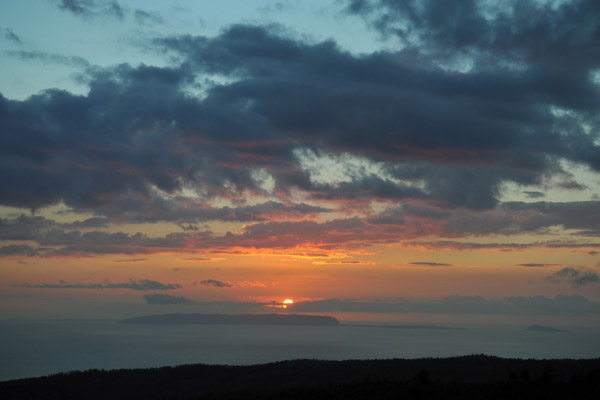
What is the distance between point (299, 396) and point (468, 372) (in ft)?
115

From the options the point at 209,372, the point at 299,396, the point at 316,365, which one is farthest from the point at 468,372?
the point at 209,372

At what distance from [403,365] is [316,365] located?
50.3 ft

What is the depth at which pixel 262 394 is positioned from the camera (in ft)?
153

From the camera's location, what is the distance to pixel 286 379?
81.2 metres

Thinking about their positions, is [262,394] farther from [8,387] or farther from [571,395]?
[8,387]

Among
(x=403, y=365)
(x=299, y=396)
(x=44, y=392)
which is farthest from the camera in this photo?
(x=403, y=365)

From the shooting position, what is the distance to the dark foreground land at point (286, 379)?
44.0m

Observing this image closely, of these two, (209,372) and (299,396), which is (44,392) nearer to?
(209,372)

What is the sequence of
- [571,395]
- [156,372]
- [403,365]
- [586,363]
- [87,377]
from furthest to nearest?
[156,372], [87,377], [403,365], [586,363], [571,395]

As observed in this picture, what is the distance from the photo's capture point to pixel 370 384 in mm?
43406

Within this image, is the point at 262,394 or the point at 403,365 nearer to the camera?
the point at 262,394

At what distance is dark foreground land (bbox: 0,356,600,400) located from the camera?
44.0 m

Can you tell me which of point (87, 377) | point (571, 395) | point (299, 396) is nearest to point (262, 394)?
point (299, 396)

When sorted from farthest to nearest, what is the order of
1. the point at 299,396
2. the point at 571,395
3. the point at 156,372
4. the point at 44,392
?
the point at 156,372
the point at 44,392
the point at 299,396
the point at 571,395
